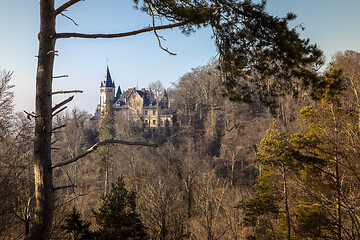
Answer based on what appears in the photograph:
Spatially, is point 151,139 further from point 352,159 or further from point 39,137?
point 39,137

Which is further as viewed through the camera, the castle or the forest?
the castle

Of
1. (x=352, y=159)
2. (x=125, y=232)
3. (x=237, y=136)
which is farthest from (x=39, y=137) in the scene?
(x=237, y=136)

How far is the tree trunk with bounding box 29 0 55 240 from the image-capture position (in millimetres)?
3908

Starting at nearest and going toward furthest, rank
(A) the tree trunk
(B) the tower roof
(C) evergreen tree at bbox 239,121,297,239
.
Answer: (A) the tree trunk → (C) evergreen tree at bbox 239,121,297,239 → (B) the tower roof

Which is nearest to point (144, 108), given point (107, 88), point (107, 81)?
point (107, 88)

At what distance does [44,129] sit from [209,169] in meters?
27.1

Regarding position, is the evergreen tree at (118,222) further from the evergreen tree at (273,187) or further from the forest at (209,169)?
the evergreen tree at (273,187)

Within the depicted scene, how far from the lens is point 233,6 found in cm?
466

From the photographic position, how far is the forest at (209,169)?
910cm

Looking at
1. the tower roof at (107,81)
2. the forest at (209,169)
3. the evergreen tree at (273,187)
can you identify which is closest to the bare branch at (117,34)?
the forest at (209,169)

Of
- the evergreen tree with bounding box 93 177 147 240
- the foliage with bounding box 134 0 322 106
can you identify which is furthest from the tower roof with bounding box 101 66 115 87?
the foliage with bounding box 134 0 322 106

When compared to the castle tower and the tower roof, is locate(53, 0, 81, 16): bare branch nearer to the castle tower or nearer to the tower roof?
the castle tower

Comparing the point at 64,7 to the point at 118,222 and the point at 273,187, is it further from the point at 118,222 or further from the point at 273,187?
the point at 273,187

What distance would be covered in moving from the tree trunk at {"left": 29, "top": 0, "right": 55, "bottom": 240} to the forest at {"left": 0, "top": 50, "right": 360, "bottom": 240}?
254mm
